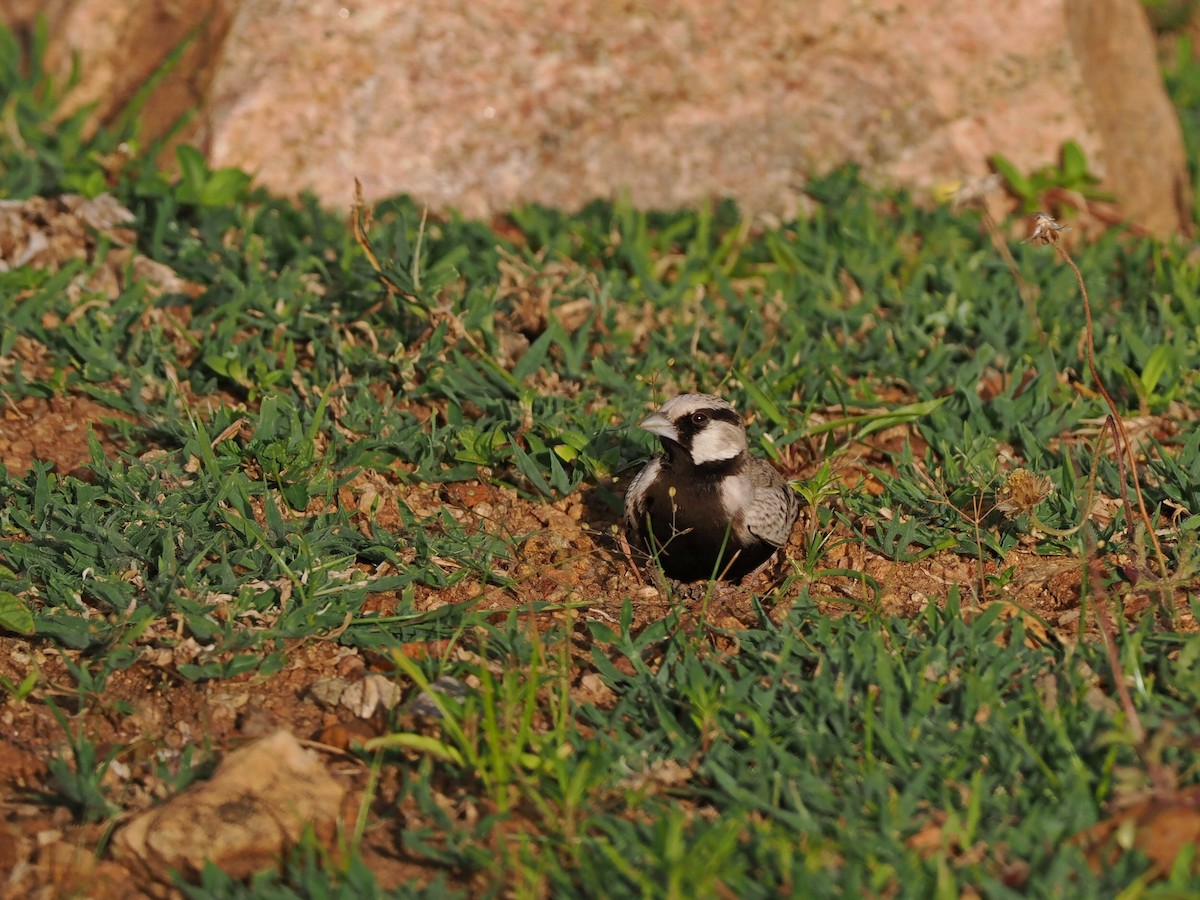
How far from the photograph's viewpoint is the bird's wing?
4.78 meters

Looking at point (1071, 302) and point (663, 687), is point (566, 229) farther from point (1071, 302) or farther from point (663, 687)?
point (663, 687)

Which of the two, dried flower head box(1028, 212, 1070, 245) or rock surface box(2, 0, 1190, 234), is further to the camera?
rock surface box(2, 0, 1190, 234)

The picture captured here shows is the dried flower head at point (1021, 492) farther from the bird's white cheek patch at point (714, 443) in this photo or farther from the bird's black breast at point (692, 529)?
the bird's white cheek patch at point (714, 443)

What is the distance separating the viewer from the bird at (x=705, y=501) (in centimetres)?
479

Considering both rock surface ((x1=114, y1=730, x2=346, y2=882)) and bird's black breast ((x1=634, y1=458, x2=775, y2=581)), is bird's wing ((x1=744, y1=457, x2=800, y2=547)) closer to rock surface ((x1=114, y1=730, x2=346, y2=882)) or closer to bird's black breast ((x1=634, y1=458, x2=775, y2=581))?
bird's black breast ((x1=634, y1=458, x2=775, y2=581))

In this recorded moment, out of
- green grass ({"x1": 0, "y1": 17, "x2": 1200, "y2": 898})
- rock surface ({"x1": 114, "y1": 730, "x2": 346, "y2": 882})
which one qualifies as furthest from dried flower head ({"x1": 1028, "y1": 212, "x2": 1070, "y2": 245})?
rock surface ({"x1": 114, "y1": 730, "x2": 346, "y2": 882})

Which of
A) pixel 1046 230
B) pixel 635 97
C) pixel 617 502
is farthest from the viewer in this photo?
pixel 635 97

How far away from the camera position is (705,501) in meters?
4.82

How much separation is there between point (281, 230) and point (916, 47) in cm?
339

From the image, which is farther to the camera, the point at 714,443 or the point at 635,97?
the point at 635,97

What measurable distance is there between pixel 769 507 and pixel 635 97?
306 cm

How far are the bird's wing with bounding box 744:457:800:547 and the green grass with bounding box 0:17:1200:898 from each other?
0.16 m

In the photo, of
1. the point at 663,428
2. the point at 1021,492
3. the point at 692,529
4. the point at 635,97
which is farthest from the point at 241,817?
the point at 635,97

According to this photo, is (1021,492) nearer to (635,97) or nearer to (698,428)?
(698,428)
